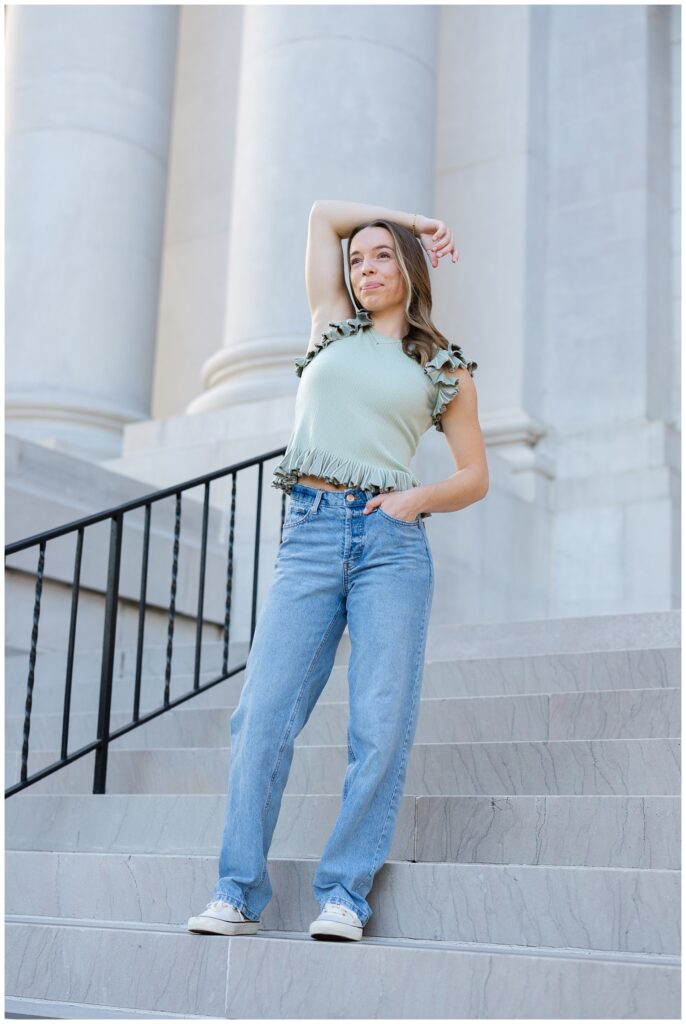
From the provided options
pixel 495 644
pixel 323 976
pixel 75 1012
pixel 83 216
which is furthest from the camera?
pixel 83 216

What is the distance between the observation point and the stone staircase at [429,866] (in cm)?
355

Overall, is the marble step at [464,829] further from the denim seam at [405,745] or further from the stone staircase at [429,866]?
the denim seam at [405,745]

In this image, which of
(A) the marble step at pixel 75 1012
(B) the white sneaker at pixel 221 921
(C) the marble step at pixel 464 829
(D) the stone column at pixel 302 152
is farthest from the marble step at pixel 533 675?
(D) the stone column at pixel 302 152

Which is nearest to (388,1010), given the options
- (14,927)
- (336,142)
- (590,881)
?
(590,881)

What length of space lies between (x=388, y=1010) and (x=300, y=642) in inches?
38.9

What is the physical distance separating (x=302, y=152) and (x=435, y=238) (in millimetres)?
6680

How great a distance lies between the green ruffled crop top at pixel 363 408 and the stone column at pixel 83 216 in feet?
25.0

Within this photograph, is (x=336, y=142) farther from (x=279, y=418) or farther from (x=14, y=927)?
(x=14, y=927)

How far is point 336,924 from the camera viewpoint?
12.1 ft

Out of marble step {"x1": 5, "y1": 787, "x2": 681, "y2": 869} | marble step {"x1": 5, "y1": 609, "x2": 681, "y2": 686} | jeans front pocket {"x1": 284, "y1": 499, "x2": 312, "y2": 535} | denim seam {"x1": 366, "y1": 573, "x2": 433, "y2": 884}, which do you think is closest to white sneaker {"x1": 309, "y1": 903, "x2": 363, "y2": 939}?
denim seam {"x1": 366, "y1": 573, "x2": 433, "y2": 884}

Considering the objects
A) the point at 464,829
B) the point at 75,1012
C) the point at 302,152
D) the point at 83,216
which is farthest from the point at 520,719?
the point at 83,216

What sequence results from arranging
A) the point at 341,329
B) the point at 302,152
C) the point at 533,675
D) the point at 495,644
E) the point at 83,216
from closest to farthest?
the point at 341,329, the point at 533,675, the point at 495,644, the point at 302,152, the point at 83,216

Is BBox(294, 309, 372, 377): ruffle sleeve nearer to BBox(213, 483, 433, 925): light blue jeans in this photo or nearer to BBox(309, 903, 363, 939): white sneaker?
BBox(213, 483, 433, 925): light blue jeans

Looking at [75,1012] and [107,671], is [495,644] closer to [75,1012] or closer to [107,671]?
[107,671]
